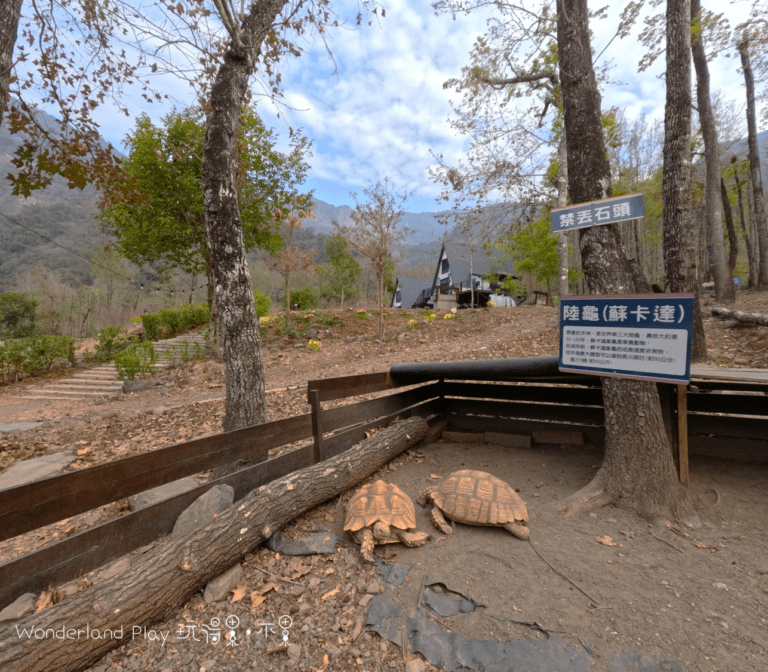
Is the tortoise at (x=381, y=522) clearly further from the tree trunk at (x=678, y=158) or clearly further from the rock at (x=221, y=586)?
the tree trunk at (x=678, y=158)

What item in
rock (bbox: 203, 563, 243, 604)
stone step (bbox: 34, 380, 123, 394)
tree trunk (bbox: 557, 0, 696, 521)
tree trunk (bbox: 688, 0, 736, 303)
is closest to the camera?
rock (bbox: 203, 563, 243, 604)

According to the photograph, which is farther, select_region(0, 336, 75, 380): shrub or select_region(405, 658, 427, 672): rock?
select_region(0, 336, 75, 380): shrub

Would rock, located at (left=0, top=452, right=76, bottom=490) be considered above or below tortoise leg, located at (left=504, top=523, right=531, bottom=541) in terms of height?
above

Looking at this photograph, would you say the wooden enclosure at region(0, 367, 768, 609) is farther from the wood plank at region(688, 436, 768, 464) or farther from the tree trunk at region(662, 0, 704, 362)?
the tree trunk at region(662, 0, 704, 362)

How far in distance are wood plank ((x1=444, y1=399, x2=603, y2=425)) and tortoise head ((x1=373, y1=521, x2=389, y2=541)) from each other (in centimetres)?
291

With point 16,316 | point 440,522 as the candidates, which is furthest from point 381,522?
point 16,316

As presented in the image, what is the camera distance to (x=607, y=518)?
10.4ft

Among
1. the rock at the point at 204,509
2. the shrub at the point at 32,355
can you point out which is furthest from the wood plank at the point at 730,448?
the shrub at the point at 32,355

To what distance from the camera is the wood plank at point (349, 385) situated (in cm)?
371

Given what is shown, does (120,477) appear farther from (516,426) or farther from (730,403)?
(730,403)

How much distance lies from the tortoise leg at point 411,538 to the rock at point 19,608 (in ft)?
7.85

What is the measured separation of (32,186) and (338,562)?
5.41 m

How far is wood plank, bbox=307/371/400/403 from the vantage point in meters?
3.71

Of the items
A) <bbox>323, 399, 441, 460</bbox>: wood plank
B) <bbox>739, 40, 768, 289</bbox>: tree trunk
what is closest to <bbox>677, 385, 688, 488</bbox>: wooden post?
<bbox>323, 399, 441, 460</bbox>: wood plank
